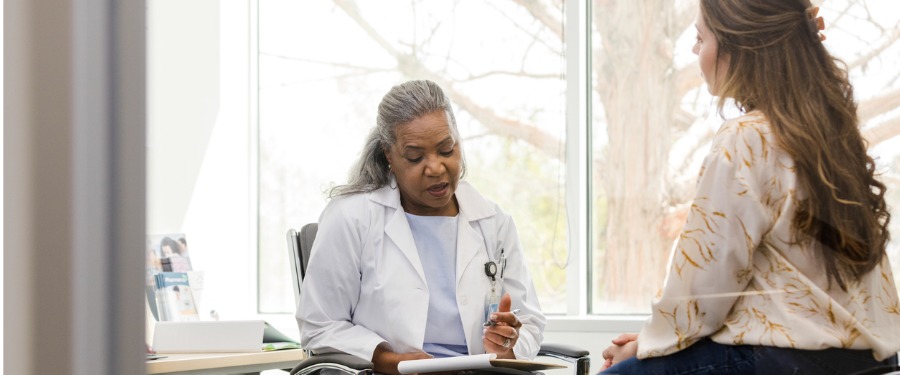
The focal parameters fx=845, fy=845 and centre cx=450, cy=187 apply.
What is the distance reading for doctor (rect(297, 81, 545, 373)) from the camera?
91.6 inches

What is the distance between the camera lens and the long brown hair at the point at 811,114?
135 cm

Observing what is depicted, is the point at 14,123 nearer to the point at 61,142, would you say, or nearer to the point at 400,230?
the point at 61,142

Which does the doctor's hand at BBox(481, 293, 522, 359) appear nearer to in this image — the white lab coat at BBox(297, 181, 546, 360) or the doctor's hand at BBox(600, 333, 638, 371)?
the white lab coat at BBox(297, 181, 546, 360)

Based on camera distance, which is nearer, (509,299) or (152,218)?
(152,218)

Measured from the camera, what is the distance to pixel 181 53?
1284mm

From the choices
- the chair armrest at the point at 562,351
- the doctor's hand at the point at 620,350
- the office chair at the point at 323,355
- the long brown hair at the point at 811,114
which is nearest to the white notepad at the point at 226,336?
the office chair at the point at 323,355

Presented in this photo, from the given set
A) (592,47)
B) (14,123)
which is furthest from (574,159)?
(14,123)

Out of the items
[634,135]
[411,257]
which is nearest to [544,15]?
[634,135]

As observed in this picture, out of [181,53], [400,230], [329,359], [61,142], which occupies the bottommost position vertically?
[329,359]

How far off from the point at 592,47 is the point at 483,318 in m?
0.90

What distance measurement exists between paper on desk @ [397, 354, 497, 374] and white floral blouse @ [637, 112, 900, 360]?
75 cm

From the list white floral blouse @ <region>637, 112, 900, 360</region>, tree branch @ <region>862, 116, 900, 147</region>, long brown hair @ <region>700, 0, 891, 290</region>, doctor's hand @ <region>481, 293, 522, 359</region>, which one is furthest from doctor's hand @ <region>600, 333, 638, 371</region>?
doctor's hand @ <region>481, 293, 522, 359</region>

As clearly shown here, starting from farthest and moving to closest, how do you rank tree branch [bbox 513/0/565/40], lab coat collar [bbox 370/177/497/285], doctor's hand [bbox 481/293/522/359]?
lab coat collar [bbox 370/177/497/285]
doctor's hand [bbox 481/293/522/359]
tree branch [bbox 513/0/565/40]

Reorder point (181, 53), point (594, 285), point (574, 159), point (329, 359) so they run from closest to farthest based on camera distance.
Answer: point (181, 53) < point (594, 285) < point (574, 159) < point (329, 359)
